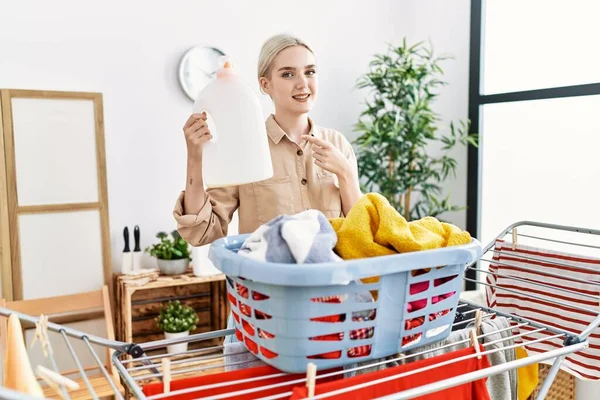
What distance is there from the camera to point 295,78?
1.23 metres

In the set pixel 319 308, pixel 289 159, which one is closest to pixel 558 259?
pixel 289 159

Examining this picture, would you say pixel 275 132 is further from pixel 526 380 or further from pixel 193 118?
pixel 526 380

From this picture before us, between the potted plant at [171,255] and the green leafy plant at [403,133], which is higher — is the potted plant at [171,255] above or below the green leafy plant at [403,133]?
below

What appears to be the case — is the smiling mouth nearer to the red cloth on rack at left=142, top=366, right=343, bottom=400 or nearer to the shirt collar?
the shirt collar

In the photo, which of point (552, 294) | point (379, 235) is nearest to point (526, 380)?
point (552, 294)

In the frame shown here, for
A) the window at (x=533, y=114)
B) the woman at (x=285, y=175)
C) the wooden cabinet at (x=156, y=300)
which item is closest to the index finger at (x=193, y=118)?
the woman at (x=285, y=175)

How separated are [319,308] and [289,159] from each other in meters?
0.76

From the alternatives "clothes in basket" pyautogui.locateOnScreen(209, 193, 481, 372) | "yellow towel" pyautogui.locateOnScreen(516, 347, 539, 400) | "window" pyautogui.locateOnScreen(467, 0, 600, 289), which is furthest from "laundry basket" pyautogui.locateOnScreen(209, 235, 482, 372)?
"window" pyautogui.locateOnScreen(467, 0, 600, 289)

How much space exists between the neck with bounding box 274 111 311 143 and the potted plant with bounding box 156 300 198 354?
1553 millimetres

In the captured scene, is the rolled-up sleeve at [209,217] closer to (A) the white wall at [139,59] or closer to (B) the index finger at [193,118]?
(B) the index finger at [193,118]

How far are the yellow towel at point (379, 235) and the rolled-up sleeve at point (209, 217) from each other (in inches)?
19.5

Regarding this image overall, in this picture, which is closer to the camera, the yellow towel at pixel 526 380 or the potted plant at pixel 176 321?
the yellow towel at pixel 526 380

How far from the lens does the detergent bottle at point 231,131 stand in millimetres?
945

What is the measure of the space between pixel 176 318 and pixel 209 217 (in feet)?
5.16
